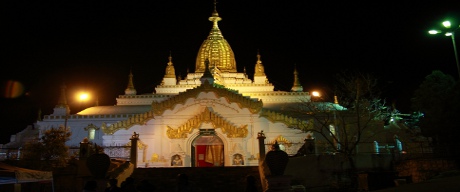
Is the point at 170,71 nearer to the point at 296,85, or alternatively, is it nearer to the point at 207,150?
the point at 296,85

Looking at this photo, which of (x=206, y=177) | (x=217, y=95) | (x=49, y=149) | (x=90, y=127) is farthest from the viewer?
(x=90, y=127)

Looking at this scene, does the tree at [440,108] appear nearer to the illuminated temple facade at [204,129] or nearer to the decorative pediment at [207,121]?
the illuminated temple facade at [204,129]

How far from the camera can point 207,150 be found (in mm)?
32906

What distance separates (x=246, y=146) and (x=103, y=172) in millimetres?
17356

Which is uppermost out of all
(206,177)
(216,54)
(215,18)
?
(215,18)

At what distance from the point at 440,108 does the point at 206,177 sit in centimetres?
1734

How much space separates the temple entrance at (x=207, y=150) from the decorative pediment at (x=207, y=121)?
0.86m

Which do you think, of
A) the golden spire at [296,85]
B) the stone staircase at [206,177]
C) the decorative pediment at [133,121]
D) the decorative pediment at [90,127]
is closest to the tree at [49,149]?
the decorative pediment at [133,121]

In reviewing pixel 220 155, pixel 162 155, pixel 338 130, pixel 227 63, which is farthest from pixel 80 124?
pixel 338 130

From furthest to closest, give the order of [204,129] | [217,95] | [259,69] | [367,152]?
[259,69], [217,95], [204,129], [367,152]

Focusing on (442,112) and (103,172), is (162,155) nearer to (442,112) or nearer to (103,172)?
(103,172)

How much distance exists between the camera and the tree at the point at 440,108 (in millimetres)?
27066

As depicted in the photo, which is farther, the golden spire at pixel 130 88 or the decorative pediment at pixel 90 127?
the golden spire at pixel 130 88

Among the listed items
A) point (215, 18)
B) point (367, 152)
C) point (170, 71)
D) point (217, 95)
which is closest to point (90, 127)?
point (217, 95)
